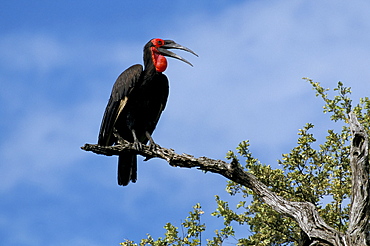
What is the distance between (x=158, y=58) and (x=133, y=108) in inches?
44.3

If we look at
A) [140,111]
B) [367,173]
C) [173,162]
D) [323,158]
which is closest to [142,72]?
[140,111]

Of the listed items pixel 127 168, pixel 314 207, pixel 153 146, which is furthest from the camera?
pixel 127 168

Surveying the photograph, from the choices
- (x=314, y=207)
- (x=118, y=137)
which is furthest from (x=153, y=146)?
(x=314, y=207)

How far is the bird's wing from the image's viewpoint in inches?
383

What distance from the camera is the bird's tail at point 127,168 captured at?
10.0 meters

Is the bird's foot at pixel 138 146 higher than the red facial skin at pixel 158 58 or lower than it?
lower

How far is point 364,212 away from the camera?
700 cm

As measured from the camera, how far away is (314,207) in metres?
7.23

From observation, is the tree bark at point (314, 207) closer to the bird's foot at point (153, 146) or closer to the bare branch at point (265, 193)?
the bare branch at point (265, 193)

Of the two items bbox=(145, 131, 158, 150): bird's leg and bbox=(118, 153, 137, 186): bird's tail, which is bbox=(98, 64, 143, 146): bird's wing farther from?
bbox=(145, 131, 158, 150): bird's leg

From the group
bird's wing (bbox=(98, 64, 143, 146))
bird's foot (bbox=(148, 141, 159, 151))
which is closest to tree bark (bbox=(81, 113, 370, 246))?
bird's foot (bbox=(148, 141, 159, 151))

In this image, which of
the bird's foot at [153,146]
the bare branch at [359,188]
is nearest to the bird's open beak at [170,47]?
the bird's foot at [153,146]

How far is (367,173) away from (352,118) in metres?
0.72

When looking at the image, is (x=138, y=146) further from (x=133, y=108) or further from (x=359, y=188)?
(x=359, y=188)
